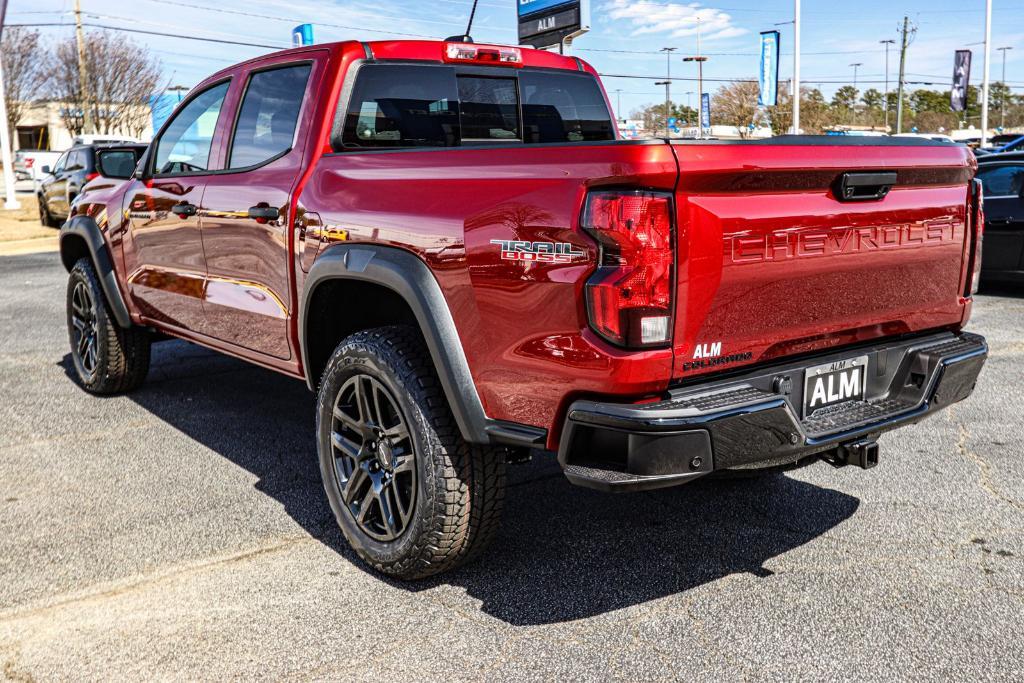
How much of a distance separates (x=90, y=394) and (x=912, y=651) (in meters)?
5.22

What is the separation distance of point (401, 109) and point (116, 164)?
2.26m

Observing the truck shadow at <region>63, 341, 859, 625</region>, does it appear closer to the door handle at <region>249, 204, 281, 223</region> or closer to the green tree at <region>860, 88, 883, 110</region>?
the door handle at <region>249, 204, 281, 223</region>

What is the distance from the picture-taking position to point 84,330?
20.1ft

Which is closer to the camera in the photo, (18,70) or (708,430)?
(708,430)

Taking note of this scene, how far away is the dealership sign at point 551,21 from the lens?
13.4 meters

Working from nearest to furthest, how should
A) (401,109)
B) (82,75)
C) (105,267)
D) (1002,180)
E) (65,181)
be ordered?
1. (401,109)
2. (105,267)
3. (1002,180)
4. (65,181)
5. (82,75)

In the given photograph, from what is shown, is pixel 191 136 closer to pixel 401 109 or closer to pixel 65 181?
pixel 401 109

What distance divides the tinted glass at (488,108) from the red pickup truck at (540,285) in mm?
12

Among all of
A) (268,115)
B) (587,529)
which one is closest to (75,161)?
(268,115)

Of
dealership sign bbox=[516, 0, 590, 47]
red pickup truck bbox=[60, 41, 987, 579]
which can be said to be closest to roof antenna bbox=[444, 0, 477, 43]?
red pickup truck bbox=[60, 41, 987, 579]

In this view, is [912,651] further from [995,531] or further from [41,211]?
[41,211]

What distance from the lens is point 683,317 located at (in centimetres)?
261

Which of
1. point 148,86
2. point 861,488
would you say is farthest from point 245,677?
point 148,86

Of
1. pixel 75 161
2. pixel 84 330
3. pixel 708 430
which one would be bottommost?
pixel 84 330
